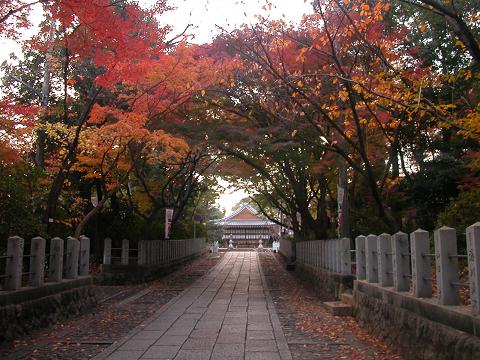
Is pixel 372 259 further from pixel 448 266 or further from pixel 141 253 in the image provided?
pixel 141 253

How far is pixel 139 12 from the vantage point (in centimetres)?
1340

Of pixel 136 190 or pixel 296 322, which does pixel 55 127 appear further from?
pixel 136 190

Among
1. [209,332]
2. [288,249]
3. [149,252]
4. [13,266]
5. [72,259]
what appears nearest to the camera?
[13,266]

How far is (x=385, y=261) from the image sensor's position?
9023 millimetres

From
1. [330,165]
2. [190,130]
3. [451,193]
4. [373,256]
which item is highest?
[190,130]

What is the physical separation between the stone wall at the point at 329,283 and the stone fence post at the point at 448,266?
7048 millimetres

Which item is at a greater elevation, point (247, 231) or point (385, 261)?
point (247, 231)

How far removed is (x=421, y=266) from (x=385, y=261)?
2106 millimetres

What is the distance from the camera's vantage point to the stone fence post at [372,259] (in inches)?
391

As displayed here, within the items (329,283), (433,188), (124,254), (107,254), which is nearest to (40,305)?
(329,283)

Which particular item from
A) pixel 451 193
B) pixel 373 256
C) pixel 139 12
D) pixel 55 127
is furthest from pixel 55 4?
pixel 451 193

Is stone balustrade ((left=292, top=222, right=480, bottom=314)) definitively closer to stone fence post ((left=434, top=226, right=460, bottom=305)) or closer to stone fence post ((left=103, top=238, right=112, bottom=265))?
stone fence post ((left=434, top=226, right=460, bottom=305))

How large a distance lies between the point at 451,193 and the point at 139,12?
11.2 m

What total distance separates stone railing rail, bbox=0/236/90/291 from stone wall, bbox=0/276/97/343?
21cm
